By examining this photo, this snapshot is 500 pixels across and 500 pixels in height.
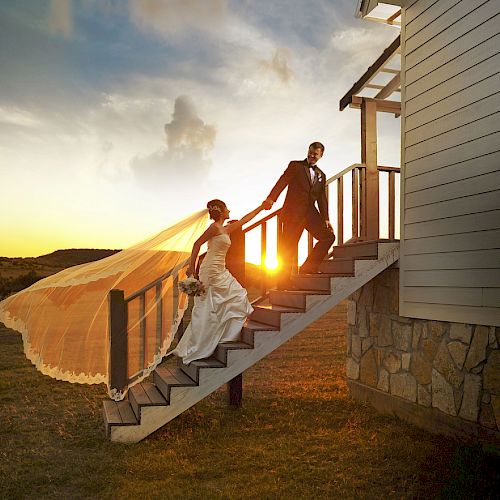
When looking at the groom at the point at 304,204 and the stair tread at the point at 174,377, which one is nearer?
the stair tread at the point at 174,377

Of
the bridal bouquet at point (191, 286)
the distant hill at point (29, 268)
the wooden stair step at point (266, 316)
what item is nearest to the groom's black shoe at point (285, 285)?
the wooden stair step at point (266, 316)

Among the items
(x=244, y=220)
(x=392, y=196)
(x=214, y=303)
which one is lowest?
(x=214, y=303)

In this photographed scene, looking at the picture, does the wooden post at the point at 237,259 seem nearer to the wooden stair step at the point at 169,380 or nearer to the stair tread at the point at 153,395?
the wooden stair step at the point at 169,380

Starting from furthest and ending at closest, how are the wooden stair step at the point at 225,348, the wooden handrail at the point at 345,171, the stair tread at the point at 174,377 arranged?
the wooden handrail at the point at 345,171, the wooden stair step at the point at 225,348, the stair tread at the point at 174,377

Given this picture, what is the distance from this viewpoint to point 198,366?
6.09m

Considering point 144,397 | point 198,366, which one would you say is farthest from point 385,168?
point 144,397

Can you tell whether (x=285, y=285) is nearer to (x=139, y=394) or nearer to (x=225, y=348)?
(x=225, y=348)

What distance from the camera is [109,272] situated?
639 cm

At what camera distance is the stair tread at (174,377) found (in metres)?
6.02

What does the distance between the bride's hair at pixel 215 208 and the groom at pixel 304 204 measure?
0.64m

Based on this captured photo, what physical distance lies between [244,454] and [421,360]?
238 cm

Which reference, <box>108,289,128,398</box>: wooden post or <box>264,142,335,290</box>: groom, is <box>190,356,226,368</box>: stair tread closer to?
<box>108,289,128,398</box>: wooden post

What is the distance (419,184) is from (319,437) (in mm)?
3062

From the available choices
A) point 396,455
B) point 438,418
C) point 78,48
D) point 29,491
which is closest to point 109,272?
point 29,491
